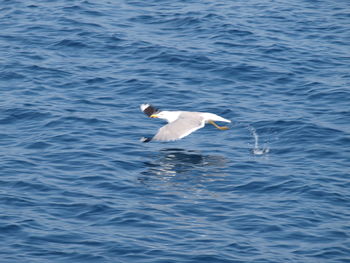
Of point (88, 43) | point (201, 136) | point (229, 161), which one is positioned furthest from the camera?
point (88, 43)

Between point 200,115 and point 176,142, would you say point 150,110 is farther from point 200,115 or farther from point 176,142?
point 200,115

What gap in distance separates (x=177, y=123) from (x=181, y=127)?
0.24m

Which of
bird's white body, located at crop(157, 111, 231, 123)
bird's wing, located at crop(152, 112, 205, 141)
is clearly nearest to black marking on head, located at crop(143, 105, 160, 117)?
bird's white body, located at crop(157, 111, 231, 123)

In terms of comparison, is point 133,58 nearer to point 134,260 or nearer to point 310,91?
point 310,91

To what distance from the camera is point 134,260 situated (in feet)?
44.2

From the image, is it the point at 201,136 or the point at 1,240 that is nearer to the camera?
the point at 1,240

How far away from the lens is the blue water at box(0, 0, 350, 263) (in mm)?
14383

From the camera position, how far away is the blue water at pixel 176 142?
14.4 metres

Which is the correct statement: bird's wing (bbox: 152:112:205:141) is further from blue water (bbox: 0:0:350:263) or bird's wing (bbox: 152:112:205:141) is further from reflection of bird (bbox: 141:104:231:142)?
blue water (bbox: 0:0:350:263)

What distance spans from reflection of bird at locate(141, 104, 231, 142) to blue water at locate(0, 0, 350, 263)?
79cm

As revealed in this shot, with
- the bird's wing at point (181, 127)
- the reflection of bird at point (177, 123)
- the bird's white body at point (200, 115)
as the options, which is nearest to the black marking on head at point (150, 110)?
the reflection of bird at point (177, 123)

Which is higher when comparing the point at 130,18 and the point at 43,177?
the point at 130,18

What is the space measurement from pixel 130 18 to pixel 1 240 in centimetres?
1695

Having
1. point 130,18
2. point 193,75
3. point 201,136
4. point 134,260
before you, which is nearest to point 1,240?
point 134,260
